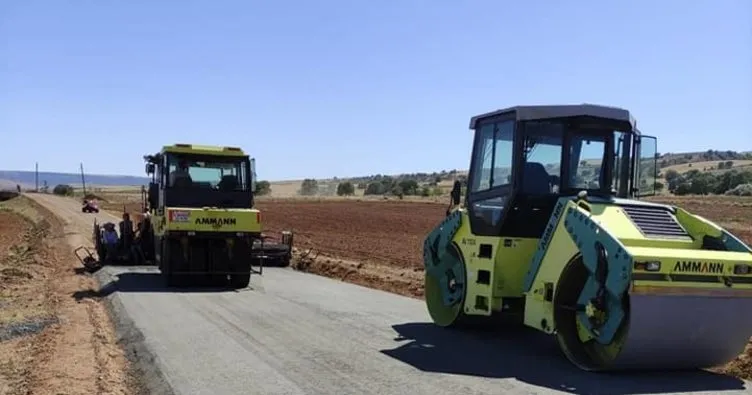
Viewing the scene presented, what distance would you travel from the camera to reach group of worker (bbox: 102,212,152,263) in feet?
66.7

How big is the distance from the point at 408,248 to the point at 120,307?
52.0 feet

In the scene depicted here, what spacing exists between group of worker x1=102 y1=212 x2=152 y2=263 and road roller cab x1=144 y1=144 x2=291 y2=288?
1.78 metres

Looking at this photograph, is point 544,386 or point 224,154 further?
point 224,154

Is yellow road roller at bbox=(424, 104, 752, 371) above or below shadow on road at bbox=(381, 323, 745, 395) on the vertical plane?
above

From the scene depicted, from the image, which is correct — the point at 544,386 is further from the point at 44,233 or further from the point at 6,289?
the point at 44,233

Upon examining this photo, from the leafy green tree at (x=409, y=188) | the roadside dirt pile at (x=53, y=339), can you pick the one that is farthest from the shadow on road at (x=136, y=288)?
the leafy green tree at (x=409, y=188)

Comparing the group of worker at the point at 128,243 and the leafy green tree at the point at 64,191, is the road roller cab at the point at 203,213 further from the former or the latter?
the leafy green tree at the point at 64,191

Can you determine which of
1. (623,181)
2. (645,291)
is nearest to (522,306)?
(623,181)

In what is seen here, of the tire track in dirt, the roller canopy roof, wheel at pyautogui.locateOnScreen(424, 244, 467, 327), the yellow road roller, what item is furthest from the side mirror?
the tire track in dirt

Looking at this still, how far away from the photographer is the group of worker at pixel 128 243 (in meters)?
20.3

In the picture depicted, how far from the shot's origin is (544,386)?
7469 millimetres

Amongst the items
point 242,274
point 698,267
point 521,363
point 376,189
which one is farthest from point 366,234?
point 376,189

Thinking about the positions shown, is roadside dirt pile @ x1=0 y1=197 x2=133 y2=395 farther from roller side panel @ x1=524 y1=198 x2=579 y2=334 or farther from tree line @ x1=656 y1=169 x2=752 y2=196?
tree line @ x1=656 y1=169 x2=752 y2=196

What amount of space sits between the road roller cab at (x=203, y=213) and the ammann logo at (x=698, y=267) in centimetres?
1052
